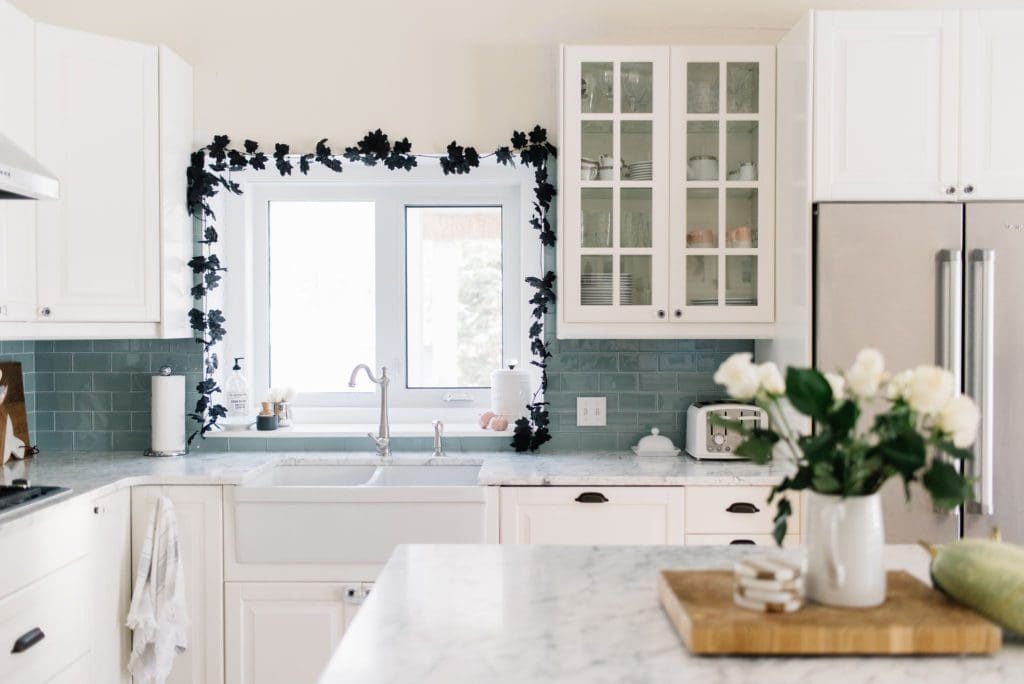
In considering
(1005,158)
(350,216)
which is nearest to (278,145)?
(350,216)

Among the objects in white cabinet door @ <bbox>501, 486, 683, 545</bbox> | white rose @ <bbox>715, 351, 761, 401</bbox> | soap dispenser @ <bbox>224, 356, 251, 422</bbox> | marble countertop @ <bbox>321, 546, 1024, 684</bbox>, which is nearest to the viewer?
marble countertop @ <bbox>321, 546, 1024, 684</bbox>

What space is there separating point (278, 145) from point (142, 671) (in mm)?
1945

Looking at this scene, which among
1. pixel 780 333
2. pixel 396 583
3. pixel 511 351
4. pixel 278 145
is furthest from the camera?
pixel 511 351

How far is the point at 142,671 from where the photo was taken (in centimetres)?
260

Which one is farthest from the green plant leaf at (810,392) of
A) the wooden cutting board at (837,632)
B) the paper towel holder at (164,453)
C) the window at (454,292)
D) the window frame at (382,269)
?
the paper towel holder at (164,453)

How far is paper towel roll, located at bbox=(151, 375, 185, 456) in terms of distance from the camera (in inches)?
119

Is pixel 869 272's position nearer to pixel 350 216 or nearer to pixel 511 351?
pixel 511 351

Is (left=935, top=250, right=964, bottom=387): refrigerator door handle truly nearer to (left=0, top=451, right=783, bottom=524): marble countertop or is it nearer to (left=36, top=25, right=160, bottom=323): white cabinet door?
(left=0, top=451, right=783, bottom=524): marble countertop

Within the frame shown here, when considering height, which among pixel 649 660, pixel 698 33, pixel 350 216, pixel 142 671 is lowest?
pixel 142 671

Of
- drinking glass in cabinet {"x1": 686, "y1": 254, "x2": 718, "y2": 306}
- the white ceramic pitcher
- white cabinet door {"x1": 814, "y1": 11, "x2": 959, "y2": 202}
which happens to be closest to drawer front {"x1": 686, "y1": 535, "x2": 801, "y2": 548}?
drinking glass in cabinet {"x1": 686, "y1": 254, "x2": 718, "y2": 306}

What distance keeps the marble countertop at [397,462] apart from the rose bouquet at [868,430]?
1493mm

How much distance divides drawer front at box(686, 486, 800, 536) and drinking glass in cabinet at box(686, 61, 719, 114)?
136cm

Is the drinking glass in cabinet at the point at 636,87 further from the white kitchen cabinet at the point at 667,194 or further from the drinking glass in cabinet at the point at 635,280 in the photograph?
the drinking glass in cabinet at the point at 635,280

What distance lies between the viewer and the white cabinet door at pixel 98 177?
274 centimetres
